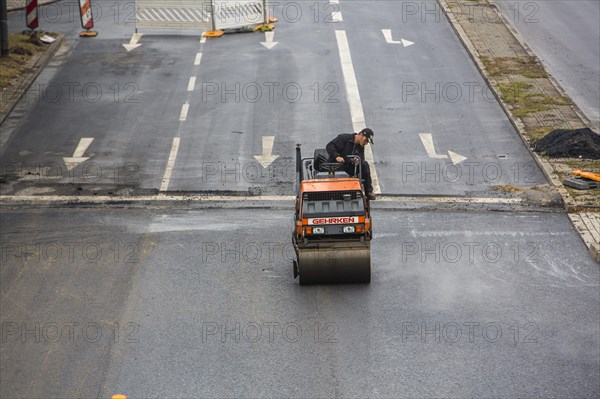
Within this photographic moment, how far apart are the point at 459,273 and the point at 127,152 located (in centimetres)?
1037

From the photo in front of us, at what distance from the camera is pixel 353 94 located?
29.7 metres

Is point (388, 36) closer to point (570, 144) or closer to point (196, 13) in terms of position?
point (196, 13)

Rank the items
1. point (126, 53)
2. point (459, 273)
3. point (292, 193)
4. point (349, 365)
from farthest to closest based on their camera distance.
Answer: point (126, 53), point (292, 193), point (459, 273), point (349, 365)

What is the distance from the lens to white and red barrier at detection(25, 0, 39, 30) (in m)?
33.9

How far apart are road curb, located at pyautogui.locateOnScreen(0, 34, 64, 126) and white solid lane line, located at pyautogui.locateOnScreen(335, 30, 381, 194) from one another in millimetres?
9400

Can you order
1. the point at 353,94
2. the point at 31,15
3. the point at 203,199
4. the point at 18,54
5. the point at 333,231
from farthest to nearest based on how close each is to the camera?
the point at 31,15 < the point at 18,54 < the point at 353,94 < the point at 203,199 < the point at 333,231

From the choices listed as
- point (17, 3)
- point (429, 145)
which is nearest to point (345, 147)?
point (429, 145)

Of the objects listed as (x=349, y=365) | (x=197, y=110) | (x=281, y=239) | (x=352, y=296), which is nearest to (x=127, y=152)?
(x=197, y=110)

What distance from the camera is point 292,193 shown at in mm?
23703

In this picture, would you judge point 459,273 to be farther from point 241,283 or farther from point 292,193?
point 292,193

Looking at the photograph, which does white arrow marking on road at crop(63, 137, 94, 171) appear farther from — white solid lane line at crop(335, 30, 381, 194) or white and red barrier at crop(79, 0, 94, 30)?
white and red barrier at crop(79, 0, 94, 30)

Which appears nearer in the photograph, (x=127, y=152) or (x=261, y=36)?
(x=127, y=152)

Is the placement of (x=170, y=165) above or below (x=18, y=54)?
below

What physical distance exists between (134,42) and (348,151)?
675 inches
